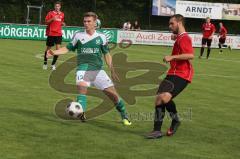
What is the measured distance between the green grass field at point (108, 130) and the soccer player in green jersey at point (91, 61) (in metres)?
0.57

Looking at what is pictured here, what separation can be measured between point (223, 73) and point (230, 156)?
14259 millimetres

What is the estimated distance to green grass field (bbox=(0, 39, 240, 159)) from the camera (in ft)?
26.9

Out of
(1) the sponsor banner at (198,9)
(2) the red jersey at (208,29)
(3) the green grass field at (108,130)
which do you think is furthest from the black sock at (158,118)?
(1) the sponsor banner at (198,9)

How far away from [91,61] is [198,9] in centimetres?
4531

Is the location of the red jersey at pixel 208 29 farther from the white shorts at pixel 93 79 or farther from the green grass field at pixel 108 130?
the white shorts at pixel 93 79

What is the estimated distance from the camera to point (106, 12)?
5475 cm

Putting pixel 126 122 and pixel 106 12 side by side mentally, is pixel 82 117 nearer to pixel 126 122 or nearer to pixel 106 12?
pixel 126 122

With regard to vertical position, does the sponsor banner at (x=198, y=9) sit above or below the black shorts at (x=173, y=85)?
above

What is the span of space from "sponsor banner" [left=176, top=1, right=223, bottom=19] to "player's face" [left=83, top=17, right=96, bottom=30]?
44295 mm

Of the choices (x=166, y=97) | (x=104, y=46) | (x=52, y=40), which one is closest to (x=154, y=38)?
(x=52, y=40)

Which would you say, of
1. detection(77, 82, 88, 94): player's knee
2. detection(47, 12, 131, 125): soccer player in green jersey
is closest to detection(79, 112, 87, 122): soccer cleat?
detection(47, 12, 131, 125): soccer player in green jersey

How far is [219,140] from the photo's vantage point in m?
9.46

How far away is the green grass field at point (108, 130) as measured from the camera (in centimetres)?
819

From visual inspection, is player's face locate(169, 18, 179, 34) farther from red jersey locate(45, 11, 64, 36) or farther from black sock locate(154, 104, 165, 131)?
red jersey locate(45, 11, 64, 36)
